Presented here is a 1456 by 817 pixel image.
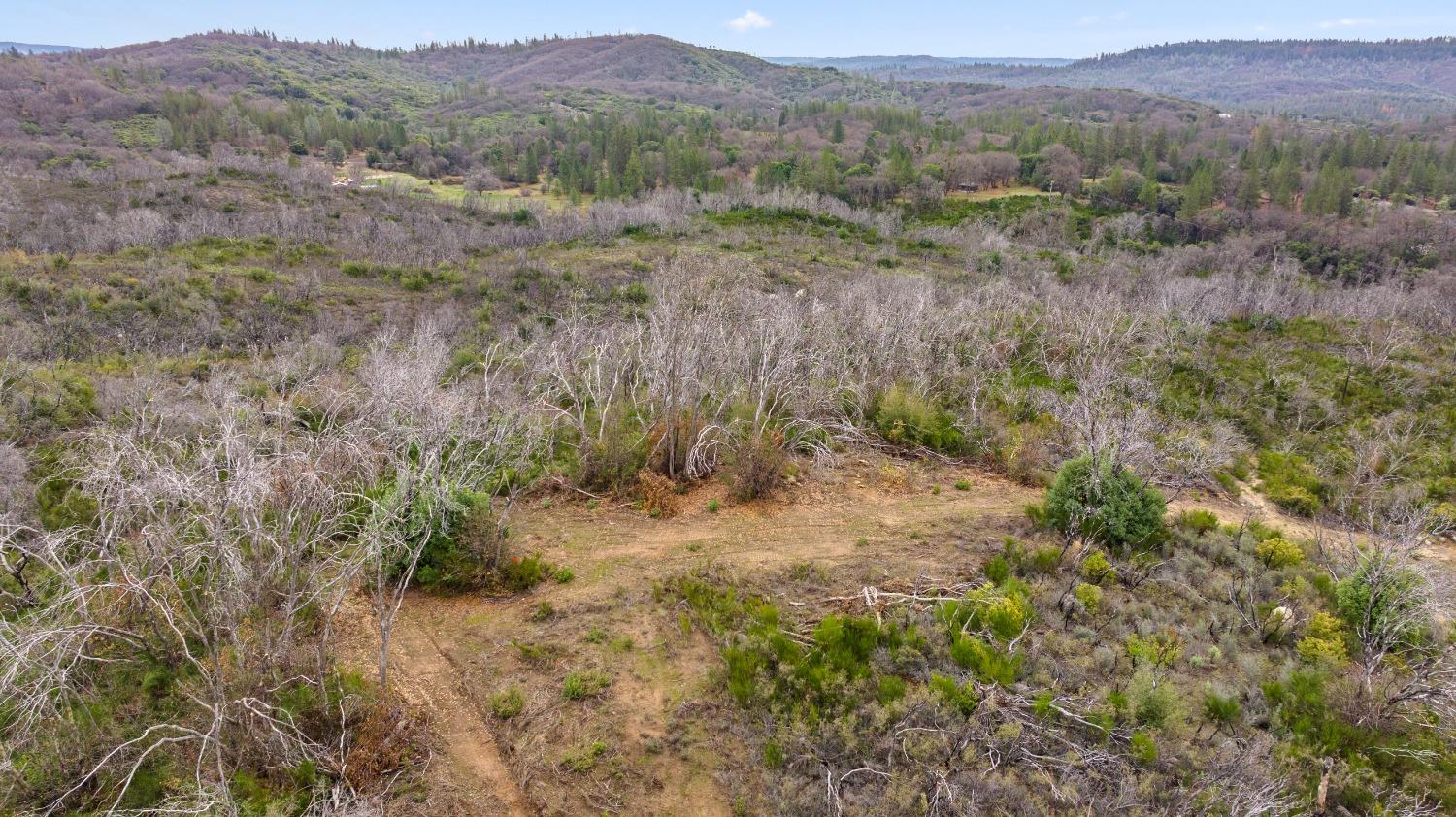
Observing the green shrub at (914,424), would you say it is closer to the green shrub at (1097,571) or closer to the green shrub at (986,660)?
the green shrub at (1097,571)

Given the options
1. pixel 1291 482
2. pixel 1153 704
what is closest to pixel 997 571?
pixel 1153 704

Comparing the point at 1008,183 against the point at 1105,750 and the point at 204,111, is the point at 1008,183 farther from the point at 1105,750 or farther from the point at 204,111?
the point at 204,111

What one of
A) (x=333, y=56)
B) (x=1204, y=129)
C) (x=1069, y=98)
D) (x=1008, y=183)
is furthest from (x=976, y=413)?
(x=333, y=56)

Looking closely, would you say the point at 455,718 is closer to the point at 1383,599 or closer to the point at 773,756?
the point at 773,756

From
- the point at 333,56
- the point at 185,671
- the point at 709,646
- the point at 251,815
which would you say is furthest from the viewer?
the point at 333,56

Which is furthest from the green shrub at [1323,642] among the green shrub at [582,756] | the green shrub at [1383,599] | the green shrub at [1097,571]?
the green shrub at [582,756]

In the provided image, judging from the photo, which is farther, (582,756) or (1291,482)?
(1291,482)
